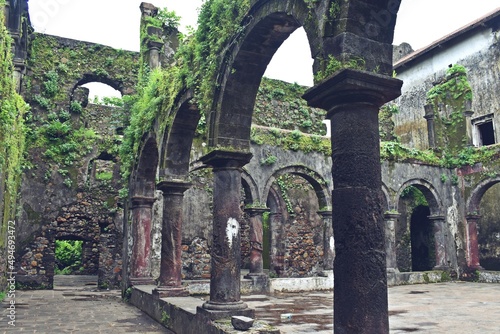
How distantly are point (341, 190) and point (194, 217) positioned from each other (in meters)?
12.2

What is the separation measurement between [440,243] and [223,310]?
12386 millimetres

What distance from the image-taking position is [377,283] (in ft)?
10.3

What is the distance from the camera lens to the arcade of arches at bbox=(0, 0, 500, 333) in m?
3.41

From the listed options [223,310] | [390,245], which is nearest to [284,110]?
[390,245]

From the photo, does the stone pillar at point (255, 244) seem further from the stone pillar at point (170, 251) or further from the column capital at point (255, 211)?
the stone pillar at point (170, 251)

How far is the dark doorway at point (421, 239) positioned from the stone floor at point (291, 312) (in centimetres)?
635

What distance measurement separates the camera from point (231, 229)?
19.7ft

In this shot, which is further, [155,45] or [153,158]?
[155,45]

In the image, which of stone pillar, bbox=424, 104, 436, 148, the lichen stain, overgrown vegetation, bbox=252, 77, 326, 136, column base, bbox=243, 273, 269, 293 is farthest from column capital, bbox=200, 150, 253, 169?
stone pillar, bbox=424, 104, 436, 148

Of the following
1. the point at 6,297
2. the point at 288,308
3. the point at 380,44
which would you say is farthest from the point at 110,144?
the point at 380,44

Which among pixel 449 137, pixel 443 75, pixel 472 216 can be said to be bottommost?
pixel 472 216

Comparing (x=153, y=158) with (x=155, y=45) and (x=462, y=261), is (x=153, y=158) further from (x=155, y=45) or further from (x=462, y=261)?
(x=462, y=261)

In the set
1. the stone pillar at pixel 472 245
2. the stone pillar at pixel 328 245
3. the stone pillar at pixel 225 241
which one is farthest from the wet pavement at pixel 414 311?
the stone pillar at pixel 472 245

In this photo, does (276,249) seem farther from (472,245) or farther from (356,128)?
(356,128)
